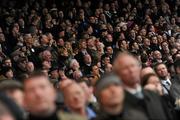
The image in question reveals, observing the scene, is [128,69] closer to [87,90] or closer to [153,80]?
[87,90]

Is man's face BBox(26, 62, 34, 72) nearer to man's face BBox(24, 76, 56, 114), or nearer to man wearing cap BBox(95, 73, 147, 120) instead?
man wearing cap BBox(95, 73, 147, 120)

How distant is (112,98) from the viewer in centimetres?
376

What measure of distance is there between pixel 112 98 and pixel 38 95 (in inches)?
27.1

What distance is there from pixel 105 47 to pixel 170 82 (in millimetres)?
4734

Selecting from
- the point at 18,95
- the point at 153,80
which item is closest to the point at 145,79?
the point at 153,80

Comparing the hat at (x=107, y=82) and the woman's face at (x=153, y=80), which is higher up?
the hat at (x=107, y=82)

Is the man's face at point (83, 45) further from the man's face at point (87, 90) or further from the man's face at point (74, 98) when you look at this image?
the man's face at point (74, 98)

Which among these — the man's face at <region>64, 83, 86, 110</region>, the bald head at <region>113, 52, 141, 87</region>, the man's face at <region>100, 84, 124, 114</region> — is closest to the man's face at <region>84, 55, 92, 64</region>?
the bald head at <region>113, 52, 141, 87</region>

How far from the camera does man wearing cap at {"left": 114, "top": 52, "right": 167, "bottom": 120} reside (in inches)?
164

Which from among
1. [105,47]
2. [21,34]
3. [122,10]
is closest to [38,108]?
[21,34]

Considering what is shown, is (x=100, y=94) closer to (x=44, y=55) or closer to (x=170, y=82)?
(x=170, y=82)

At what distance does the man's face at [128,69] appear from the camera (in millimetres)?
4145

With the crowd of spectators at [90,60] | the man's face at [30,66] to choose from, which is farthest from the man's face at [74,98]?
the man's face at [30,66]

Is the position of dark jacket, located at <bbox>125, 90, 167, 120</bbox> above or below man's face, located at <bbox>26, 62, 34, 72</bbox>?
above
